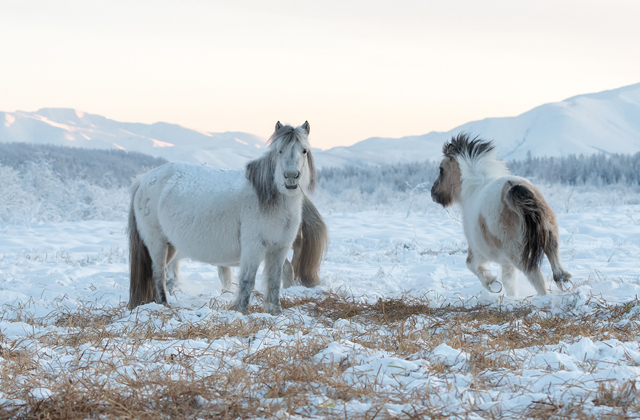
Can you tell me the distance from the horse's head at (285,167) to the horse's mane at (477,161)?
2105 mm

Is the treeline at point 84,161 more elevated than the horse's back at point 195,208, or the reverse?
the treeline at point 84,161

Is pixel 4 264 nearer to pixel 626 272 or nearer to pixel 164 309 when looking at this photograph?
pixel 164 309

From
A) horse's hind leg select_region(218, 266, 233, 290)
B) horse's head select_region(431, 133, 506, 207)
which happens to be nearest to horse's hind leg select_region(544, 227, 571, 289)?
horse's head select_region(431, 133, 506, 207)

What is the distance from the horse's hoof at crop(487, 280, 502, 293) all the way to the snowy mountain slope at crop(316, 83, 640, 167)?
54.6 metres

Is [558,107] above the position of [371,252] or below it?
above

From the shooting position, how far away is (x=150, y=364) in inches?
126

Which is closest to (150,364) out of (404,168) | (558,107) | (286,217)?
(286,217)

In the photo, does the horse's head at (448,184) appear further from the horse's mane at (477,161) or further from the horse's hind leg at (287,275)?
the horse's hind leg at (287,275)

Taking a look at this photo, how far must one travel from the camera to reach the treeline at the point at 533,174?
3169cm

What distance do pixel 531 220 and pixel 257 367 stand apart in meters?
3.36

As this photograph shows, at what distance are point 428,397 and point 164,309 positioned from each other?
127 inches

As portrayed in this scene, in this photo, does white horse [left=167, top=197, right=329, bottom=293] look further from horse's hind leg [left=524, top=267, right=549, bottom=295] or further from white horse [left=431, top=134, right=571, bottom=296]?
horse's hind leg [left=524, top=267, right=549, bottom=295]

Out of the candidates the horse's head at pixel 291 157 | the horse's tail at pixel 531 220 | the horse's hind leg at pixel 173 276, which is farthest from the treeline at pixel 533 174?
the horse's head at pixel 291 157

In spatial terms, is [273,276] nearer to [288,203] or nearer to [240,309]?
[240,309]
